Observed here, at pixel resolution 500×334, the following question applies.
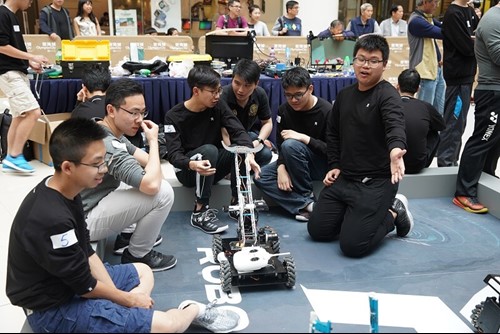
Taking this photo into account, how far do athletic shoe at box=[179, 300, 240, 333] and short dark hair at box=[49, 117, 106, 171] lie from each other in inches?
29.4

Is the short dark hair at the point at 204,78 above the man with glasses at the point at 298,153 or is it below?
above

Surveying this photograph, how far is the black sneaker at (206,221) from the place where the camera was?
321cm

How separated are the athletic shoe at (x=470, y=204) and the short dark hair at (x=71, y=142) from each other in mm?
2696

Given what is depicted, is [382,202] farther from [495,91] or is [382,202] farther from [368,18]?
[368,18]

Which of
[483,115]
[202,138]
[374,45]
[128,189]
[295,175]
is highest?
[374,45]

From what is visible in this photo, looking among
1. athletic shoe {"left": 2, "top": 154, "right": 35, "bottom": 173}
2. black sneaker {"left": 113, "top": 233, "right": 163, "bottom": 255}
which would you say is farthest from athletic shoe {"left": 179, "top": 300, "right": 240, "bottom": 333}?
athletic shoe {"left": 2, "top": 154, "right": 35, "bottom": 173}

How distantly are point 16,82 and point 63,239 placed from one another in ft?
10.4

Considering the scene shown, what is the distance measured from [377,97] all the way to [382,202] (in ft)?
1.94

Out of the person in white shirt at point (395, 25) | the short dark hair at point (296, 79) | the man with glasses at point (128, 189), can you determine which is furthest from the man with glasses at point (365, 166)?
the person in white shirt at point (395, 25)

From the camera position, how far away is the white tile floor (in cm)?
231

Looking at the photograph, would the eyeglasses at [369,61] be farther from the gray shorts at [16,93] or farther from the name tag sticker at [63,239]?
the gray shorts at [16,93]

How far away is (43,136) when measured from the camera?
4719mm

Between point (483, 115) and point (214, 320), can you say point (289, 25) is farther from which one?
point (214, 320)

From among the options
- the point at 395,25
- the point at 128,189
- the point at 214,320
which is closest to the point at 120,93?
the point at 128,189
